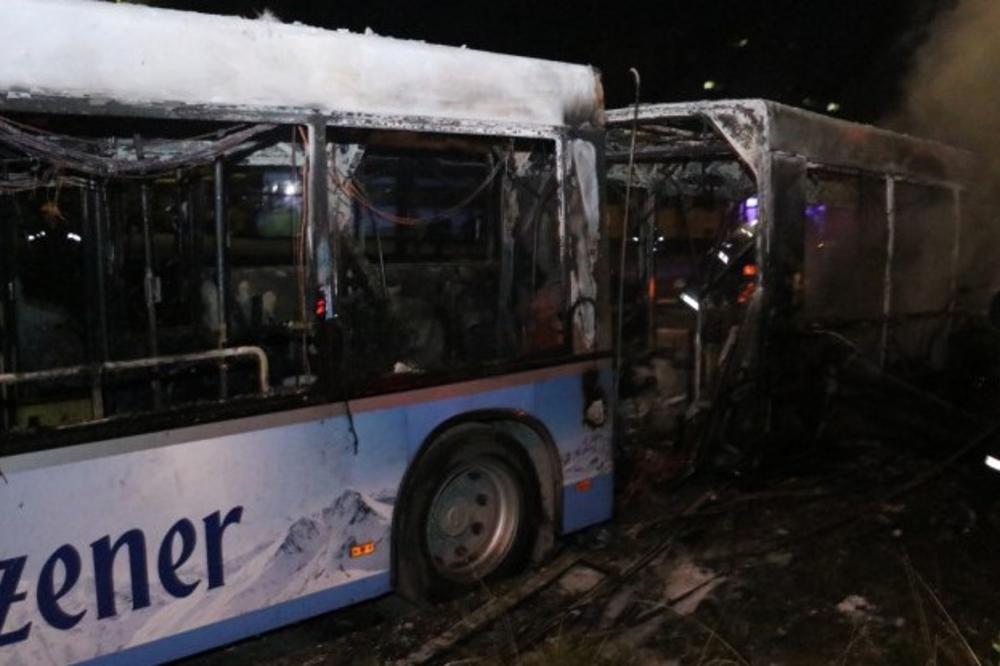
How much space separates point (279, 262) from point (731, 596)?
11.2ft

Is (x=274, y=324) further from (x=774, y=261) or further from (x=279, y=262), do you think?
(x=774, y=261)

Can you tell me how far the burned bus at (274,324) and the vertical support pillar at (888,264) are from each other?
428 centimetres

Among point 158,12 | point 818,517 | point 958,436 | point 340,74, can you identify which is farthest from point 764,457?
point 158,12

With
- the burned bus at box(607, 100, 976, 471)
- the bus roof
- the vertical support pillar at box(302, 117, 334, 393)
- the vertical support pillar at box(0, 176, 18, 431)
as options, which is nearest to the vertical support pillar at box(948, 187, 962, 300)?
the burned bus at box(607, 100, 976, 471)

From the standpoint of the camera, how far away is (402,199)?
5605 millimetres

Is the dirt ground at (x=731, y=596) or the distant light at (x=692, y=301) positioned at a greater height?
the distant light at (x=692, y=301)

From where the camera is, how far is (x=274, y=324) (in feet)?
17.5

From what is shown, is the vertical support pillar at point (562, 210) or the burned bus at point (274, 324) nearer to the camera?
the burned bus at point (274, 324)

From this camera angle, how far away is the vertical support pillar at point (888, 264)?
323 inches

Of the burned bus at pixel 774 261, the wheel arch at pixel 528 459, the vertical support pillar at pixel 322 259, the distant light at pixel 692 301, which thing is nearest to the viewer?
the vertical support pillar at pixel 322 259

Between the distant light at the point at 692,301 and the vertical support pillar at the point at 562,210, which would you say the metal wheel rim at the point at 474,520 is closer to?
the vertical support pillar at the point at 562,210

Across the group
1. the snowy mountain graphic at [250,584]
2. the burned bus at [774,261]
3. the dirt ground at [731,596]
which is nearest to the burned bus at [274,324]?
the snowy mountain graphic at [250,584]

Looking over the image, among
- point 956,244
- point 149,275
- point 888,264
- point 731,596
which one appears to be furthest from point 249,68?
point 956,244

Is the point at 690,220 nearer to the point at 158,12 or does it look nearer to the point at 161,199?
the point at 161,199
